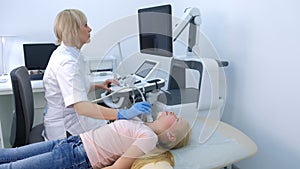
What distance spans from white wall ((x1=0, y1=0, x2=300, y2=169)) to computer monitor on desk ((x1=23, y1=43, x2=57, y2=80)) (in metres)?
1.39

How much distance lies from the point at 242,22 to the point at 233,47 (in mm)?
191

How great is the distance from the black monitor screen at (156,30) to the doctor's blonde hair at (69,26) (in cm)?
48

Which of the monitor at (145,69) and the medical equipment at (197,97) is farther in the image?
the monitor at (145,69)

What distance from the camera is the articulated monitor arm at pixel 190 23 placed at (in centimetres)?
186

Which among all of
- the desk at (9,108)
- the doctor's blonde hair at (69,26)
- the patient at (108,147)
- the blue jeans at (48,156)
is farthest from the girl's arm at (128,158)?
the desk at (9,108)

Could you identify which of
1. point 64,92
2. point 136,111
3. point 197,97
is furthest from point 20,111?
point 197,97

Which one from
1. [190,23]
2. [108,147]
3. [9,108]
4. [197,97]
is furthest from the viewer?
[9,108]

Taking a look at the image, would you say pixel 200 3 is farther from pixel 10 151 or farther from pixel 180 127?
pixel 10 151

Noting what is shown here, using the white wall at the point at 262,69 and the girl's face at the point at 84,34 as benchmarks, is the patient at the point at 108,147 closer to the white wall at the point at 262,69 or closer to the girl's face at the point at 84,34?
the girl's face at the point at 84,34

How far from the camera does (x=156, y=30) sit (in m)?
1.78

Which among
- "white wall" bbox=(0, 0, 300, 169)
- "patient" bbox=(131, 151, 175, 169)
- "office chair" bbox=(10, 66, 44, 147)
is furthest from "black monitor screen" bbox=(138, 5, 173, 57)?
A: "office chair" bbox=(10, 66, 44, 147)

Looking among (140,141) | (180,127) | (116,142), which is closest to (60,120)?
(116,142)

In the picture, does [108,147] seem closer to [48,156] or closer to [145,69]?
[48,156]

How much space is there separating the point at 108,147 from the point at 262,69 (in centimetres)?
109
